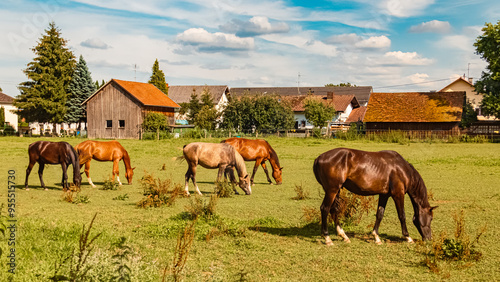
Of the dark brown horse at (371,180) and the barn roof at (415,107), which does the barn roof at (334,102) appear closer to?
the barn roof at (415,107)

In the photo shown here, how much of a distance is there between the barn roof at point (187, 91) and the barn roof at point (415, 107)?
38154mm

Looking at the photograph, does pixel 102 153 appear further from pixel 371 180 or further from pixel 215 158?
pixel 371 180

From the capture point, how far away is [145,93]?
176ft

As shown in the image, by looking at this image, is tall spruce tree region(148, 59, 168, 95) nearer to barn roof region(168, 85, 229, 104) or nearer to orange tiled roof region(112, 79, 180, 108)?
barn roof region(168, 85, 229, 104)

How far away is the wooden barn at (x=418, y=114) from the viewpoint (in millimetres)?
51250

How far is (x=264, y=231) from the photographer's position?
956 centimetres

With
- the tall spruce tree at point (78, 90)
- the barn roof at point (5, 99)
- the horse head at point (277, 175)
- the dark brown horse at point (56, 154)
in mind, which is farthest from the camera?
the barn roof at point (5, 99)

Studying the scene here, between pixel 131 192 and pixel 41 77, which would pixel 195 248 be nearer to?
pixel 131 192

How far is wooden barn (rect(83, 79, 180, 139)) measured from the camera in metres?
50.8

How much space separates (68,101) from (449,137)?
148ft

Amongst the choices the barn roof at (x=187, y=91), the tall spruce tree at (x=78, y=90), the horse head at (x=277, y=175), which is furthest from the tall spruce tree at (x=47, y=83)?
the horse head at (x=277, y=175)

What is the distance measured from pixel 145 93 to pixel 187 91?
41217 mm

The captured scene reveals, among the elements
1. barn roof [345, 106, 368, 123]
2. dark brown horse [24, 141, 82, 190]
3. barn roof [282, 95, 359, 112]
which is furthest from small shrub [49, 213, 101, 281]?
barn roof [345, 106, 368, 123]

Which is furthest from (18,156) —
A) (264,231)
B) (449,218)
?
(449,218)
